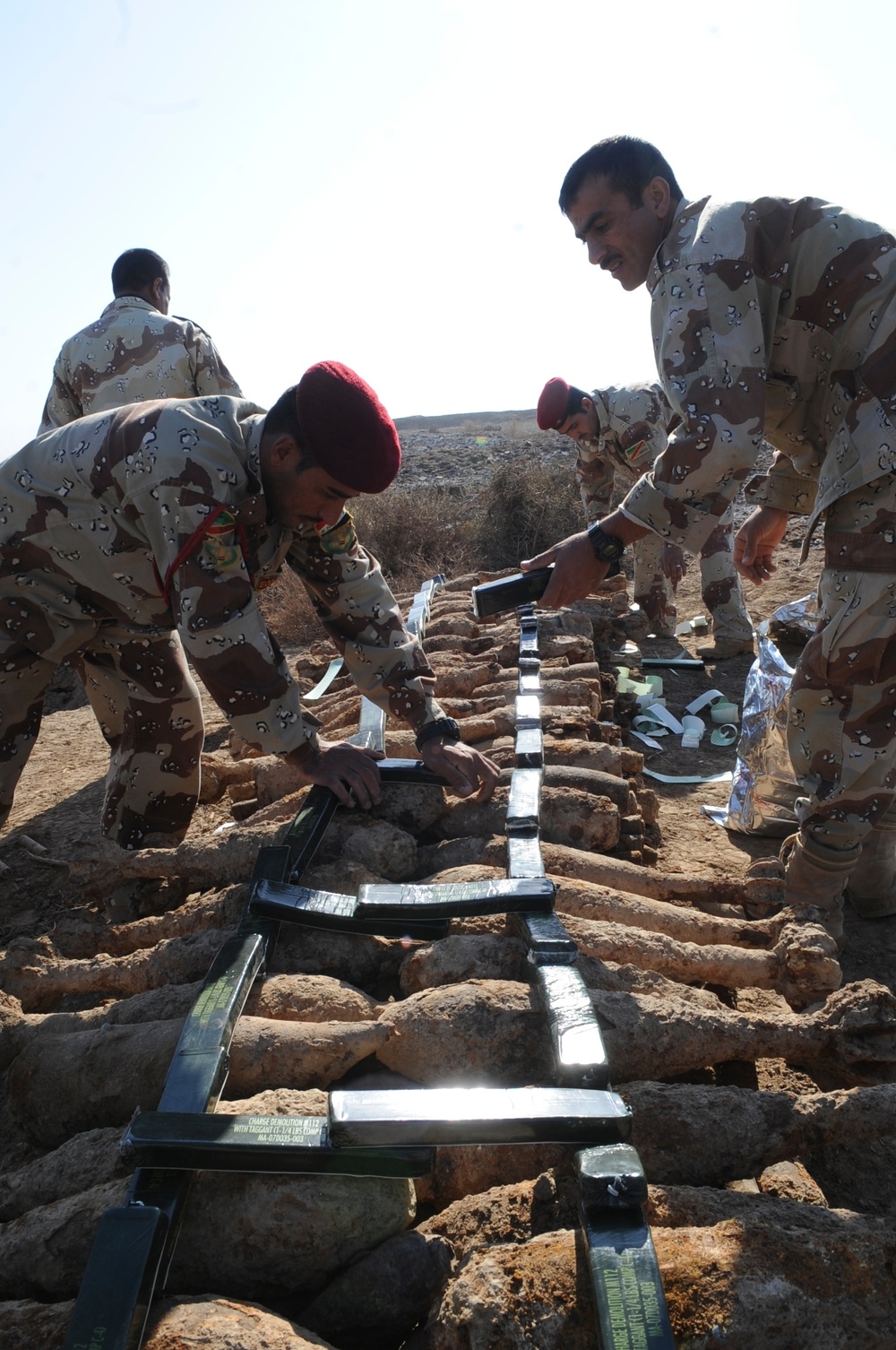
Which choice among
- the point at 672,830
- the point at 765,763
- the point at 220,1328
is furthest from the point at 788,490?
the point at 220,1328

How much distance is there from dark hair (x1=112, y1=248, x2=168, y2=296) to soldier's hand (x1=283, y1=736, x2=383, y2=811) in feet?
11.1

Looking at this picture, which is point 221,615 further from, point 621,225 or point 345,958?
point 621,225

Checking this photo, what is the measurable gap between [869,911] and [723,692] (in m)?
2.83

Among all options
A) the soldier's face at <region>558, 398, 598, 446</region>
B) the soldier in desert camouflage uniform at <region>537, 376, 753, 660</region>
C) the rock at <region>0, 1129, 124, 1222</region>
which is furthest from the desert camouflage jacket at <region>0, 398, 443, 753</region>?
the soldier's face at <region>558, 398, 598, 446</region>

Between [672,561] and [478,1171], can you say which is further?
[672,561]

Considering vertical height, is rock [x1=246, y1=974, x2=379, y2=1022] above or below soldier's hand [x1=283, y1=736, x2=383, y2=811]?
below

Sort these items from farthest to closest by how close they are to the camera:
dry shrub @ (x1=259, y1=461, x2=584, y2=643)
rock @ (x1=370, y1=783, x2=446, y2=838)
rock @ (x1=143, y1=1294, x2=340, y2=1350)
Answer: dry shrub @ (x1=259, y1=461, x2=584, y2=643), rock @ (x1=370, y1=783, x2=446, y2=838), rock @ (x1=143, y1=1294, x2=340, y2=1350)

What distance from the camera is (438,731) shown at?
2904 mm

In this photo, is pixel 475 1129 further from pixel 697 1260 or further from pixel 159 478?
pixel 159 478

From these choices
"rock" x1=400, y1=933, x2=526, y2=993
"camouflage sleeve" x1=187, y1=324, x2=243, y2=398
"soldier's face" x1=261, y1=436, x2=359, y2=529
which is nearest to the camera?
"rock" x1=400, y1=933, x2=526, y2=993

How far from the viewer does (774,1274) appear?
1.26m

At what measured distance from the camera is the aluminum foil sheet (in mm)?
3697

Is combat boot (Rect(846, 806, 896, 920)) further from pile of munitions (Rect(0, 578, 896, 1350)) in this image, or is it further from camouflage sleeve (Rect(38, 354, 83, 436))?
camouflage sleeve (Rect(38, 354, 83, 436))

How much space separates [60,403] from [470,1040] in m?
4.26
